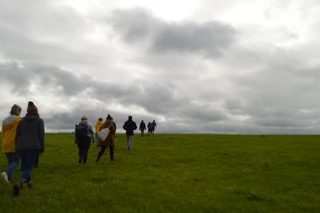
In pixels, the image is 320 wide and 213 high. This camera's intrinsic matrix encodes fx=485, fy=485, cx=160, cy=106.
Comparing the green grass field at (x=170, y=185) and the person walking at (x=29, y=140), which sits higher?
the person walking at (x=29, y=140)

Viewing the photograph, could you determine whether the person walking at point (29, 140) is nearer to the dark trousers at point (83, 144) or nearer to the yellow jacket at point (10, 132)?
the yellow jacket at point (10, 132)

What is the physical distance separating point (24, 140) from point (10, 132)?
141 cm

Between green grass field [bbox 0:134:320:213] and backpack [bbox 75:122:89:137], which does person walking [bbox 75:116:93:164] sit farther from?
green grass field [bbox 0:134:320:213]

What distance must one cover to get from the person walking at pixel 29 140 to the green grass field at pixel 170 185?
942 mm

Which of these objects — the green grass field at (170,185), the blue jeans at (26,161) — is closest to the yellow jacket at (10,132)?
the blue jeans at (26,161)

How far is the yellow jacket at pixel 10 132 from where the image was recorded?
17.3m

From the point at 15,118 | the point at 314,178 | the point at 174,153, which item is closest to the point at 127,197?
the point at 15,118

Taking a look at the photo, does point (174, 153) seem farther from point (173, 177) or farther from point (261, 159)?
point (173, 177)

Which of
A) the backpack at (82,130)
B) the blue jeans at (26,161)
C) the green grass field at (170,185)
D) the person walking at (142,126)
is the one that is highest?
the person walking at (142,126)

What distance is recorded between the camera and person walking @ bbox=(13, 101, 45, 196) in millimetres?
16312

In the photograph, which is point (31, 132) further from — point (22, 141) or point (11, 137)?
point (11, 137)

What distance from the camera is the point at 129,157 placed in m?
32.0

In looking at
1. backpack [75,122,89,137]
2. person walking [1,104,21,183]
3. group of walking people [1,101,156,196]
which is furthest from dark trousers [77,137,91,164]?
person walking [1,104,21,183]

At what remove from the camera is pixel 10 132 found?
17469 millimetres
